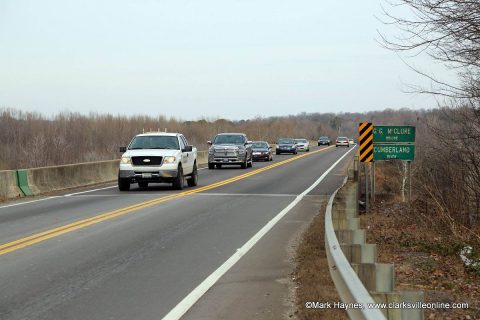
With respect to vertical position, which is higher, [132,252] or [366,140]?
[366,140]

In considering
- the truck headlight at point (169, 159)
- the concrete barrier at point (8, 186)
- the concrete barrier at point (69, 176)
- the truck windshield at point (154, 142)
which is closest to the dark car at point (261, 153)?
the concrete barrier at point (69, 176)

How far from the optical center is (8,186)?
1917 cm

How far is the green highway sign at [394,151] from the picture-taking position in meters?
16.1

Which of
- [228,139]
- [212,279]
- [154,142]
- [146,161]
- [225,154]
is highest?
[154,142]

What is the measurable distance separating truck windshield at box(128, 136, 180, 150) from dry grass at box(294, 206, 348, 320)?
37.4 ft

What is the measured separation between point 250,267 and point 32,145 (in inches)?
1374

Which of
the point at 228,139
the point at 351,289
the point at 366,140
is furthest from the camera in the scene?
the point at 228,139

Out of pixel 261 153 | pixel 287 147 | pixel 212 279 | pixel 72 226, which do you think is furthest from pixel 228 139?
pixel 212 279

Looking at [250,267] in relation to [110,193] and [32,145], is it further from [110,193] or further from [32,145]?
[32,145]

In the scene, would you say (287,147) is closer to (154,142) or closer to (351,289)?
(154,142)

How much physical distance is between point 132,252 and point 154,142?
1241cm

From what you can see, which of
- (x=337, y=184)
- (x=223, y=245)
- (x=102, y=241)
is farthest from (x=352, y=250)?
(x=337, y=184)

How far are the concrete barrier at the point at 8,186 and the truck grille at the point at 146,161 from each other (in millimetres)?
3757

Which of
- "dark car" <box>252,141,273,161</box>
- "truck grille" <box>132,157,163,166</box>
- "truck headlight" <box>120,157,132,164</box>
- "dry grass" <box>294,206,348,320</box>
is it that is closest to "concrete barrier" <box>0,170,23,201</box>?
"truck headlight" <box>120,157,132,164</box>
